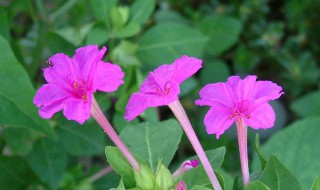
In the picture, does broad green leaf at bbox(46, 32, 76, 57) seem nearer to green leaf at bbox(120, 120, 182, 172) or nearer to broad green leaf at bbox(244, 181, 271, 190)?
green leaf at bbox(120, 120, 182, 172)

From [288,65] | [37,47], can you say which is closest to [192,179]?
[37,47]

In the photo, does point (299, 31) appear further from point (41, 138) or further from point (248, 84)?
point (248, 84)

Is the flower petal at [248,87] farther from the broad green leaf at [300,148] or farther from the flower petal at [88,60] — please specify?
the broad green leaf at [300,148]

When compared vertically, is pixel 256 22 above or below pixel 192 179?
below

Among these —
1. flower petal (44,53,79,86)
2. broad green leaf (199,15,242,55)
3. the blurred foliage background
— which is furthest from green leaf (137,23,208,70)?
flower petal (44,53,79,86)

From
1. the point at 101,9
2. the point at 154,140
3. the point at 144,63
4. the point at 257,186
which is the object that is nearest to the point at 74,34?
the point at 144,63

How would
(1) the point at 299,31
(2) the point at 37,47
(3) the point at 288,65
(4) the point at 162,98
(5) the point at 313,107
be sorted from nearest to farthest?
(4) the point at 162,98 → (2) the point at 37,47 → (5) the point at 313,107 → (3) the point at 288,65 → (1) the point at 299,31

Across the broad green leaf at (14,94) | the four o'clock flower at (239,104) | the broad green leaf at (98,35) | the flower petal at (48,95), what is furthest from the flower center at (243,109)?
the broad green leaf at (98,35)
